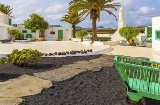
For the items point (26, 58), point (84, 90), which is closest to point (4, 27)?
point (26, 58)

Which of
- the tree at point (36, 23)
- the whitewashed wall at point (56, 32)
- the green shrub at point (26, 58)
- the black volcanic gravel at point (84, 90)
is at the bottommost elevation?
the black volcanic gravel at point (84, 90)

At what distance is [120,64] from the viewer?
20.9 feet

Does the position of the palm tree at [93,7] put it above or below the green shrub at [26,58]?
above

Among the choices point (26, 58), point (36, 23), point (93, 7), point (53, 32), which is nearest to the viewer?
point (26, 58)

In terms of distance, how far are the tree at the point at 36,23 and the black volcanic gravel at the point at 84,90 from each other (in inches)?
1421

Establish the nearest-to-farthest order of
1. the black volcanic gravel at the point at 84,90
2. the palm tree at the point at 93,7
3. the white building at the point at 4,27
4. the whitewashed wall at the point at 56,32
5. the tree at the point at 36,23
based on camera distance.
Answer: the black volcanic gravel at the point at 84,90
the palm tree at the point at 93,7
the white building at the point at 4,27
the tree at the point at 36,23
the whitewashed wall at the point at 56,32

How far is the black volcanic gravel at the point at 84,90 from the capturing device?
679 cm

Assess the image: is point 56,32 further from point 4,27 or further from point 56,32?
point 4,27

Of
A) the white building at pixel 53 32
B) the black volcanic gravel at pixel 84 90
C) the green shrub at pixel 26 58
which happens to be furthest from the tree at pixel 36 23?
the black volcanic gravel at pixel 84 90

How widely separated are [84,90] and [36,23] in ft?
131

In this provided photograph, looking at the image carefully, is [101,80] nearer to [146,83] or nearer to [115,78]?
[115,78]

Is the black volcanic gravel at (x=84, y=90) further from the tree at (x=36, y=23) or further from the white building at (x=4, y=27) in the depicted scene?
the tree at (x=36, y=23)

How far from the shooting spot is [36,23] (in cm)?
4628

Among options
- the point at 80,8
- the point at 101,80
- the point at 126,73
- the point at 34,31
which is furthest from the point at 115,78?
the point at 34,31
